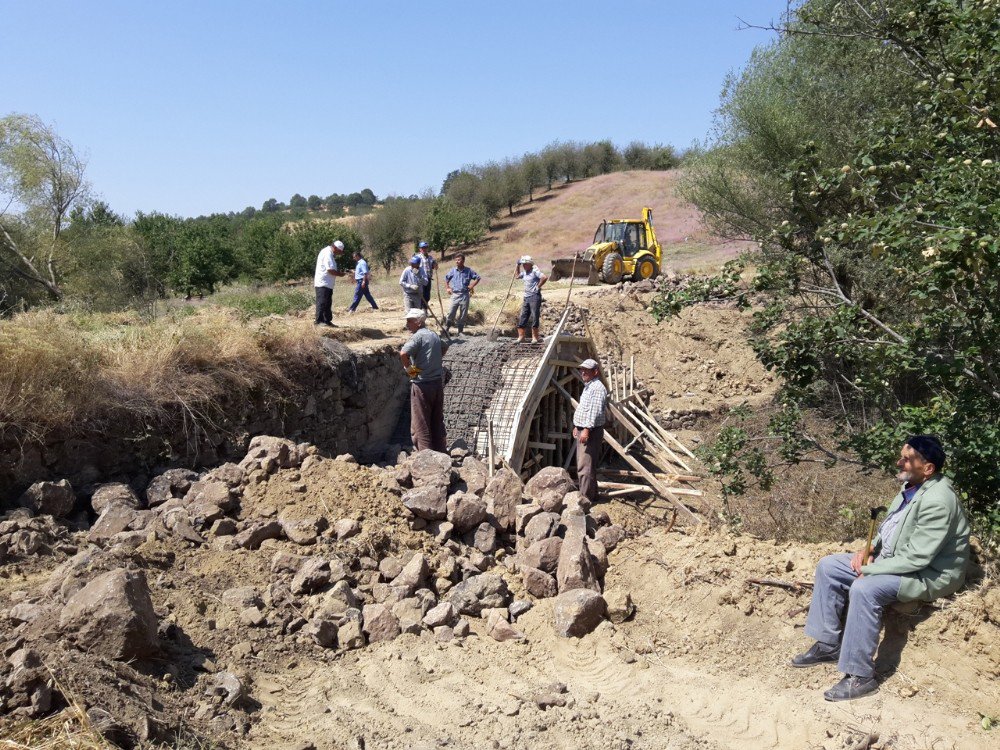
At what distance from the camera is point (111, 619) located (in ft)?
13.7

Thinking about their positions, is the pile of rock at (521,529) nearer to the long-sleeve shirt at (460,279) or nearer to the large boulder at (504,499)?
the large boulder at (504,499)

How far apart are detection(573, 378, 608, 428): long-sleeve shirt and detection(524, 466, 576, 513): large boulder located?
120cm

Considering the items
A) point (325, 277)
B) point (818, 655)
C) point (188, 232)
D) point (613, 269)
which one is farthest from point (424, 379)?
point (188, 232)

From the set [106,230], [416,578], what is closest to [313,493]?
[416,578]

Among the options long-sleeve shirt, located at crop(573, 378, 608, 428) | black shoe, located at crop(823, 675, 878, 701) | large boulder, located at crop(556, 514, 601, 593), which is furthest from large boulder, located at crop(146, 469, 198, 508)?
black shoe, located at crop(823, 675, 878, 701)

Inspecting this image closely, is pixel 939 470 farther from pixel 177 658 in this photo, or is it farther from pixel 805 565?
pixel 177 658

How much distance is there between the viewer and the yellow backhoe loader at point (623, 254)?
74.4ft

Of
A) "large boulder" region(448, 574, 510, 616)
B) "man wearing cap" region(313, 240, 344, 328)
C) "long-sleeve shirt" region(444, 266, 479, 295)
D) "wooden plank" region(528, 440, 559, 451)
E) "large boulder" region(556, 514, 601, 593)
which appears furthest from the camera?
"long-sleeve shirt" region(444, 266, 479, 295)

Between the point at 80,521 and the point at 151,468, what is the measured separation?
3.51 feet

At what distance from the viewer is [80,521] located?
6801mm

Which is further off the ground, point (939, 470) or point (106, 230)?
point (106, 230)

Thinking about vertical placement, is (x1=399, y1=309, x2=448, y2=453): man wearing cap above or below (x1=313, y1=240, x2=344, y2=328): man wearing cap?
below

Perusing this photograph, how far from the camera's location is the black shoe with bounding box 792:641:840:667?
15.3 feet

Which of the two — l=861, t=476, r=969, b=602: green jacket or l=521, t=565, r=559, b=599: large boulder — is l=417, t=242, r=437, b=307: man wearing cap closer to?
l=521, t=565, r=559, b=599: large boulder
